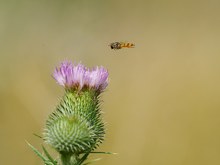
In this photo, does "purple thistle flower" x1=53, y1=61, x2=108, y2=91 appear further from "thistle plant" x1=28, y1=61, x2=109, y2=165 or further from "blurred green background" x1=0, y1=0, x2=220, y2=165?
"blurred green background" x1=0, y1=0, x2=220, y2=165

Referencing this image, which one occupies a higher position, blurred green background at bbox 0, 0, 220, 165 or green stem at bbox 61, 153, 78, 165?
blurred green background at bbox 0, 0, 220, 165

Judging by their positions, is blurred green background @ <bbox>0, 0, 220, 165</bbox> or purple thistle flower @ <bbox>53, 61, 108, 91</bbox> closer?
purple thistle flower @ <bbox>53, 61, 108, 91</bbox>

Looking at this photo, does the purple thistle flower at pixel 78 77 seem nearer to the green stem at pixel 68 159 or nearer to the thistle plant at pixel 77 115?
the thistle plant at pixel 77 115

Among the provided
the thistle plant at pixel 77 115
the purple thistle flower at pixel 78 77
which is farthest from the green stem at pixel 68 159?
the purple thistle flower at pixel 78 77

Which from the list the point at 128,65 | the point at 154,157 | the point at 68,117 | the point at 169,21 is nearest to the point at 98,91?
the point at 68,117

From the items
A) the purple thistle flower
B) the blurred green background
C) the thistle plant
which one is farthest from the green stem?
the blurred green background

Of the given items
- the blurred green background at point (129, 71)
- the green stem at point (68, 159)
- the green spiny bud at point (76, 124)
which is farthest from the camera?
the blurred green background at point (129, 71)

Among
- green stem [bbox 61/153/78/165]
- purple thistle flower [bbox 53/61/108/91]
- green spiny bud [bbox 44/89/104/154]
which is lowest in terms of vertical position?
green stem [bbox 61/153/78/165]

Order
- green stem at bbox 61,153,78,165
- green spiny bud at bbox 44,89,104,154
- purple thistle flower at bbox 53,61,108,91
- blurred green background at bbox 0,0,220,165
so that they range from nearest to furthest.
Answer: green stem at bbox 61,153,78,165
green spiny bud at bbox 44,89,104,154
purple thistle flower at bbox 53,61,108,91
blurred green background at bbox 0,0,220,165
